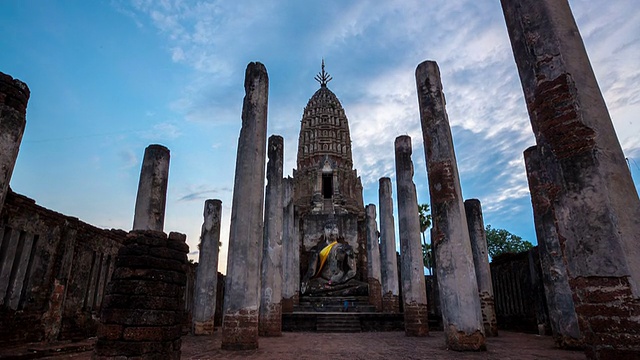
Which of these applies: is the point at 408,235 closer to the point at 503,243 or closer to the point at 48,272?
the point at 48,272

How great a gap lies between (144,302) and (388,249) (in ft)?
46.3

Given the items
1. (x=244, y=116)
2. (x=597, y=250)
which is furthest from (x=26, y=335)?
(x=597, y=250)

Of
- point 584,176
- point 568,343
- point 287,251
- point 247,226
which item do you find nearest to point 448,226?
point 568,343

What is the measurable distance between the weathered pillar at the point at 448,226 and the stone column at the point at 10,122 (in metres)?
7.63

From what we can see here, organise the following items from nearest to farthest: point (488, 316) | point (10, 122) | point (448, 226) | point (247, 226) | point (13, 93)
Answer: point (10, 122), point (13, 93), point (448, 226), point (247, 226), point (488, 316)

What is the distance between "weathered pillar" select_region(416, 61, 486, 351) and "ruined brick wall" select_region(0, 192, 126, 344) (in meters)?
8.64

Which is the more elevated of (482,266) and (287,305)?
(482,266)

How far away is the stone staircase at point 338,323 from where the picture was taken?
1423cm

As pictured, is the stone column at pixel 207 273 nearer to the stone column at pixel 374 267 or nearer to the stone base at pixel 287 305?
the stone base at pixel 287 305

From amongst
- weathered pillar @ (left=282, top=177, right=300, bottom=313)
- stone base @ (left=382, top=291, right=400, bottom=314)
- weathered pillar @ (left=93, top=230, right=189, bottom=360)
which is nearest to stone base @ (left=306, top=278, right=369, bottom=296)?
stone base @ (left=382, top=291, right=400, bottom=314)

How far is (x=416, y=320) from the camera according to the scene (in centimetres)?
1135

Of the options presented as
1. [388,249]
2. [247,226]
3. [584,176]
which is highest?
[388,249]

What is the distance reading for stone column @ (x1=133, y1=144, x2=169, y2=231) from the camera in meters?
9.03

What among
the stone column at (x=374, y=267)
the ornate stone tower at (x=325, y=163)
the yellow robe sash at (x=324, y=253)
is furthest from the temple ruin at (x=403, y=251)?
the ornate stone tower at (x=325, y=163)
